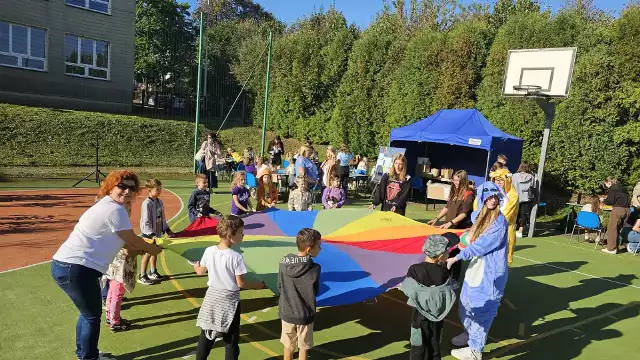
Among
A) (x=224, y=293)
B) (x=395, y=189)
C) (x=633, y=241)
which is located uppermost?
(x=395, y=189)

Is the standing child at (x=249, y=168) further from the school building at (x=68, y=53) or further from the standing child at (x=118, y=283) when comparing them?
the school building at (x=68, y=53)

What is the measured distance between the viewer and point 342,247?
579cm

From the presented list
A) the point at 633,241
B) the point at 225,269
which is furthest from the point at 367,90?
the point at 225,269

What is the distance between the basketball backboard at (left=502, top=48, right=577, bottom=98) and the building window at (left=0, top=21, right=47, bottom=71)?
63.9 ft

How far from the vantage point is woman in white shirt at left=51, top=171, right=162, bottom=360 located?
3857 millimetres

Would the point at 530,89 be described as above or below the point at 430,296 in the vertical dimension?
above

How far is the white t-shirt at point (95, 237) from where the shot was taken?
3.87 meters

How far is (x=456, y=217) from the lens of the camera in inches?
259

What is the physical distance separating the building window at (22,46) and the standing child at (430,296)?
869 inches

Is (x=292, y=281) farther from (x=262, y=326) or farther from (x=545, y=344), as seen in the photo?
(x=545, y=344)

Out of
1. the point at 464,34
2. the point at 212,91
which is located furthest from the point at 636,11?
the point at 212,91

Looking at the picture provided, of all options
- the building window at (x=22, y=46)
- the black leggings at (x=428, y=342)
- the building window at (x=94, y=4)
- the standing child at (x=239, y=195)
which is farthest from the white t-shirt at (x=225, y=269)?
the building window at (x=94, y=4)

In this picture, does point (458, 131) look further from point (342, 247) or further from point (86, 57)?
point (86, 57)

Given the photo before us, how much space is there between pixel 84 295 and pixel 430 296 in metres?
2.84
